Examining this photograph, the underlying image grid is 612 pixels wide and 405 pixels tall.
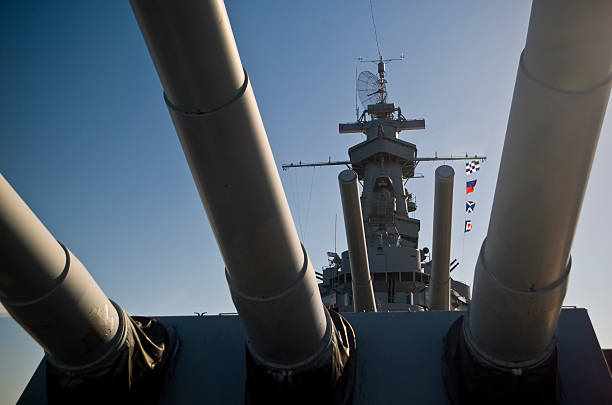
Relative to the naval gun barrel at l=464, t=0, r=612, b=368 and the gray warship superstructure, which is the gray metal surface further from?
the gray warship superstructure

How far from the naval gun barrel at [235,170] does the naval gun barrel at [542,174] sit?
797 mm

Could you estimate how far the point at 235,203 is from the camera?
Result: 6.17 feet

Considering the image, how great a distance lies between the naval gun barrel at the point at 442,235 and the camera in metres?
4.39

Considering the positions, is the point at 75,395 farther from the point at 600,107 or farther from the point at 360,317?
the point at 600,107

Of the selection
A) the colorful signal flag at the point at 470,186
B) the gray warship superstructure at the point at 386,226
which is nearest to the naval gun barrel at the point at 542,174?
the gray warship superstructure at the point at 386,226

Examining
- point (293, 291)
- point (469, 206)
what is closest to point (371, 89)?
point (469, 206)

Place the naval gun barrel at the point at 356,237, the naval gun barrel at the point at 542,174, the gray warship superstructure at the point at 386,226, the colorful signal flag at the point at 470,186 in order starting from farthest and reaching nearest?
the colorful signal flag at the point at 470,186, the gray warship superstructure at the point at 386,226, the naval gun barrel at the point at 356,237, the naval gun barrel at the point at 542,174

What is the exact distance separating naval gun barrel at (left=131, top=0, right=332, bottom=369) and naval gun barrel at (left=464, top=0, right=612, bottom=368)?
31.4 inches

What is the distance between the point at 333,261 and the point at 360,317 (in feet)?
28.6

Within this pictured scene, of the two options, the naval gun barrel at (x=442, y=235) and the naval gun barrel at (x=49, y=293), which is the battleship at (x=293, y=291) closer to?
the naval gun barrel at (x=49, y=293)

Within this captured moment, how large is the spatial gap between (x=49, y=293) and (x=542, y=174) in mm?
1964

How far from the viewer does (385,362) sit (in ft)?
10.0

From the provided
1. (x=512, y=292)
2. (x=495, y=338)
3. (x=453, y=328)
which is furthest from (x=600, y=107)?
(x=453, y=328)

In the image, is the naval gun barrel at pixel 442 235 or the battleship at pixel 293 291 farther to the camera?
the naval gun barrel at pixel 442 235
